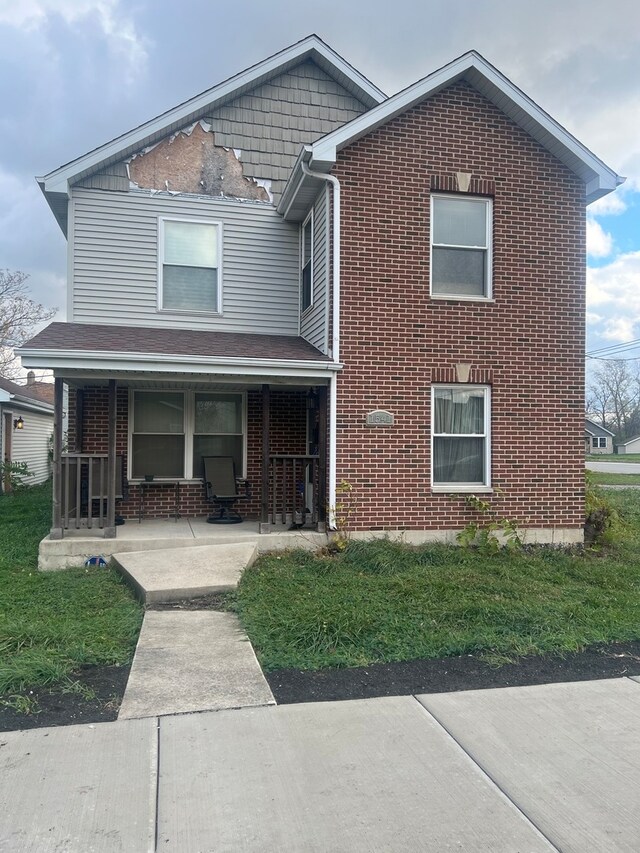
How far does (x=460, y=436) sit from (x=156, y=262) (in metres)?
5.44

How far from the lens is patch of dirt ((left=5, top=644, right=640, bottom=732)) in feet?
12.9

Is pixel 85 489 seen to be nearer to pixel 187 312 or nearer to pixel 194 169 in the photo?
pixel 187 312

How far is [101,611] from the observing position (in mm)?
5836

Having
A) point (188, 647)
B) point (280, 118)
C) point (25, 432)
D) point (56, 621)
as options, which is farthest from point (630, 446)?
point (56, 621)

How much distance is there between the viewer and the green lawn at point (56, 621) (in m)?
4.41

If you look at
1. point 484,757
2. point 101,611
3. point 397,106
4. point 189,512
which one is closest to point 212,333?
point 189,512

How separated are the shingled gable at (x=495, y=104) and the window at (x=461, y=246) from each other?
120 centimetres

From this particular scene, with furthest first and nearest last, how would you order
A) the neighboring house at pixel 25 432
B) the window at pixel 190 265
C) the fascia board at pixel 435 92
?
1. the neighboring house at pixel 25 432
2. the window at pixel 190 265
3. the fascia board at pixel 435 92

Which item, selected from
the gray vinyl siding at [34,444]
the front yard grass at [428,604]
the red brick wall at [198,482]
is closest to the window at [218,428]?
the red brick wall at [198,482]

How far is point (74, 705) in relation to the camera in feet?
13.2

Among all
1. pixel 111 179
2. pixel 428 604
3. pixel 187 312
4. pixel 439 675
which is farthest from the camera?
pixel 187 312

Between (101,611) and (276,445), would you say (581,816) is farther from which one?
(276,445)

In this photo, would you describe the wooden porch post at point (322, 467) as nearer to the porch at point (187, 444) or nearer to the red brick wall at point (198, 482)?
the porch at point (187, 444)

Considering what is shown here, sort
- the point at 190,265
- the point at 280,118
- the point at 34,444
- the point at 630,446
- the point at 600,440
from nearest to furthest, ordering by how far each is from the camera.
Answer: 1. the point at 190,265
2. the point at 280,118
3. the point at 34,444
4. the point at 600,440
5. the point at 630,446
